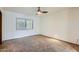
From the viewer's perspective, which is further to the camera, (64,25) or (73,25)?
(64,25)

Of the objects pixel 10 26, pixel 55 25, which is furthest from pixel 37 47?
pixel 55 25

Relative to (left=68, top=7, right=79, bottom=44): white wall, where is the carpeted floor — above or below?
below

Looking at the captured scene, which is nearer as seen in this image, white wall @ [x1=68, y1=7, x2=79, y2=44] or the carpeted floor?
the carpeted floor

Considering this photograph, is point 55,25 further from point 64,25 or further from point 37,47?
point 37,47

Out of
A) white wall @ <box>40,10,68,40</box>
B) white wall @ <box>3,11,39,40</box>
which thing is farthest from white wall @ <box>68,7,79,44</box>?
white wall @ <box>3,11,39,40</box>

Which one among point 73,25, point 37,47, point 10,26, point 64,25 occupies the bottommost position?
point 37,47

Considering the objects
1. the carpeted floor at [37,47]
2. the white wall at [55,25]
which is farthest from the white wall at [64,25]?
the carpeted floor at [37,47]

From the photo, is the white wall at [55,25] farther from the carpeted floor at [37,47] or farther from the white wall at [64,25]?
the carpeted floor at [37,47]

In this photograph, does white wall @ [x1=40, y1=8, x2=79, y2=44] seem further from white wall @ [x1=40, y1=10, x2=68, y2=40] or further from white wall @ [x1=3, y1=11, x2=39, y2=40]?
white wall @ [x1=3, y1=11, x2=39, y2=40]

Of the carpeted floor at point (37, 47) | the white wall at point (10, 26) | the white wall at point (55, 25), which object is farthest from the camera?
the white wall at point (55, 25)

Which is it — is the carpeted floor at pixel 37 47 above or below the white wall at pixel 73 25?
below
